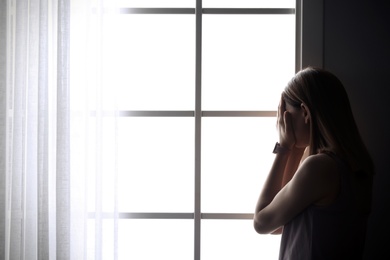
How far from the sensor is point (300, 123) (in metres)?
1.52

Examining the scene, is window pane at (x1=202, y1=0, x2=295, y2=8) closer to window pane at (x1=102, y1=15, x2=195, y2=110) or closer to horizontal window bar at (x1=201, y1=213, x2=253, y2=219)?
window pane at (x1=102, y1=15, x2=195, y2=110)

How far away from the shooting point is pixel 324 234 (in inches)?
52.9

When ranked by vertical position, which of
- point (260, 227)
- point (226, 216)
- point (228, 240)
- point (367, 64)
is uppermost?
point (367, 64)

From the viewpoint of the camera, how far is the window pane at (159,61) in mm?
2168

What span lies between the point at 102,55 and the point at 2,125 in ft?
2.08

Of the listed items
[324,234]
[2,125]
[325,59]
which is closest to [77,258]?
[2,125]

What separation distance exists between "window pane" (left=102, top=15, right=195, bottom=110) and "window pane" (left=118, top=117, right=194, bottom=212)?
0.37 ft

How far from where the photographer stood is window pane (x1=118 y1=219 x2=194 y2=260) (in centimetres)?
218

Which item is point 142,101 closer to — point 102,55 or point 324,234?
point 102,55

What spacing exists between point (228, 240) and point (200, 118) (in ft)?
2.56

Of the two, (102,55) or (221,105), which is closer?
(102,55)

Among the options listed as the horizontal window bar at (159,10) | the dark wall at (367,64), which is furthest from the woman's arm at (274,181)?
the horizontal window bar at (159,10)

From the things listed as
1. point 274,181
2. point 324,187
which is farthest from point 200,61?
point 324,187

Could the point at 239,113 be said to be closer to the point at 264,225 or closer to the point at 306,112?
the point at 306,112
